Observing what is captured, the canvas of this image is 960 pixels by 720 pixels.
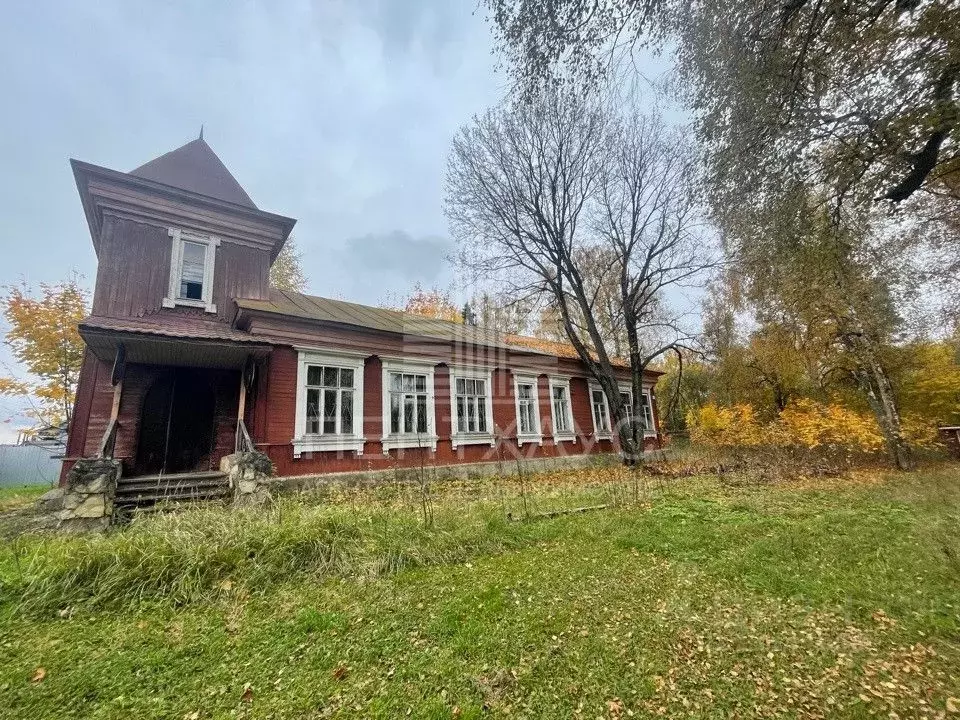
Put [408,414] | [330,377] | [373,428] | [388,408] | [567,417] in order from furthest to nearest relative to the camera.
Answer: [567,417] < [408,414] < [388,408] < [373,428] < [330,377]

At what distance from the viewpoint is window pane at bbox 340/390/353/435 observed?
37.5 ft

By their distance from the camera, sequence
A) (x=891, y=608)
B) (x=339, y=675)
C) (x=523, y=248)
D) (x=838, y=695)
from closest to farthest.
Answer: (x=838, y=695) < (x=339, y=675) < (x=891, y=608) < (x=523, y=248)

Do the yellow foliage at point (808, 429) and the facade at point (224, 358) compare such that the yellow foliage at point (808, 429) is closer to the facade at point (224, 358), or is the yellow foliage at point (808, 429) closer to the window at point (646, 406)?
the window at point (646, 406)

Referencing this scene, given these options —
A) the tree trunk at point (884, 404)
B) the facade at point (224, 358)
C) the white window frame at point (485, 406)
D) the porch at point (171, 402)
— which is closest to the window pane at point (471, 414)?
the facade at point (224, 358)

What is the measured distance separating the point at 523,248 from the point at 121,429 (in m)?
14.1

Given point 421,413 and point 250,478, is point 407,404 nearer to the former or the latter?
point 421,413

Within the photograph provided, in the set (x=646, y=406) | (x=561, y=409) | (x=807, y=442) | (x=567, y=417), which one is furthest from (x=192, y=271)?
(x=807, y=442)

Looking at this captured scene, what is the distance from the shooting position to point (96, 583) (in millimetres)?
4301

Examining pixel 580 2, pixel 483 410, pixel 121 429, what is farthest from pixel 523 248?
pixel 121 429

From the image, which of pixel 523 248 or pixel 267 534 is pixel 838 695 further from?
pixel 523 248

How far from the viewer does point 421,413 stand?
13.1m

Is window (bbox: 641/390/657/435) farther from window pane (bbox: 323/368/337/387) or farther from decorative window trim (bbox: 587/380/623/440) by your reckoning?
window pane (bbox: 323/368/337/387)

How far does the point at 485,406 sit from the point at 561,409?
A: 4212 millimetres

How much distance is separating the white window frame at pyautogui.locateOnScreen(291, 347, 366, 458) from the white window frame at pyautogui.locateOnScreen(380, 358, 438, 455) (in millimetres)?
740
